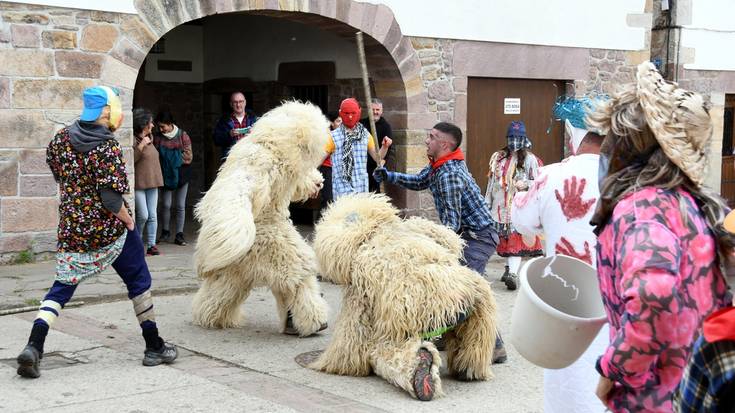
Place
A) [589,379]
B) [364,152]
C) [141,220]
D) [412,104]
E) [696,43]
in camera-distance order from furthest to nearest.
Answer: [696,43] → [412,104] → [141,220] → [364,152] → [589,379]

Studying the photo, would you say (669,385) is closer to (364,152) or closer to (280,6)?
(364,152)

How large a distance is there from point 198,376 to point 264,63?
881 cm

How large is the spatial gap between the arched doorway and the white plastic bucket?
696 cm

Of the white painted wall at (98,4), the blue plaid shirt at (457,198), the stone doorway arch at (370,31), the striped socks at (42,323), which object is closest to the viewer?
the striped socks at (42,323)

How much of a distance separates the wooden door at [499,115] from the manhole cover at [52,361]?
293 inches

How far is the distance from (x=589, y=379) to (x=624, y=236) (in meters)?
1.17

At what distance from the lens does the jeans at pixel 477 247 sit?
19.0 feet

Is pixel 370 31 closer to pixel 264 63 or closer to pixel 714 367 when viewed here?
pixel 264 63

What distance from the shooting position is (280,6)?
9883 mm

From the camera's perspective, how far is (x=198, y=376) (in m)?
5.13

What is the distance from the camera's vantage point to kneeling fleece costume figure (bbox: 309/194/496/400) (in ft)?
15.7

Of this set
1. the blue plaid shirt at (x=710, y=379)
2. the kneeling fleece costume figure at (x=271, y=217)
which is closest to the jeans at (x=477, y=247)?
the kneeling fleece costume figure at (x=271, y=217)

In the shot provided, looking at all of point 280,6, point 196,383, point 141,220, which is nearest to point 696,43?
point 280,6

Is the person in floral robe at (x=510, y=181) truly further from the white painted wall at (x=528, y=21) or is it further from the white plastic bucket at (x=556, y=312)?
the white plastic bucket at (x=556, y=312)
